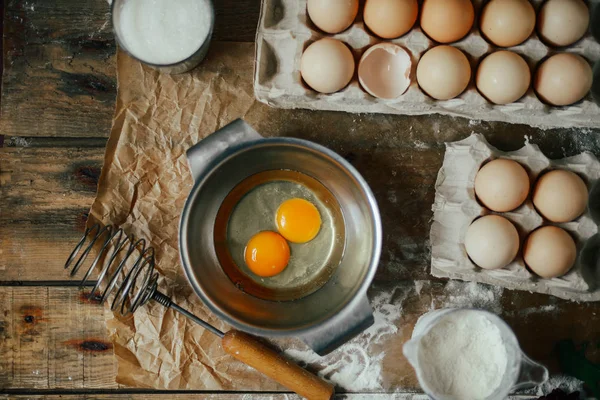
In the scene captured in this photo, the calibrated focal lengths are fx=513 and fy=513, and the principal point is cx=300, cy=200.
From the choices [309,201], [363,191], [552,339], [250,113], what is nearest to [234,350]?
[309,201]

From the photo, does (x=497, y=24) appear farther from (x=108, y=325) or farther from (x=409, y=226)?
(x=108, y=325)

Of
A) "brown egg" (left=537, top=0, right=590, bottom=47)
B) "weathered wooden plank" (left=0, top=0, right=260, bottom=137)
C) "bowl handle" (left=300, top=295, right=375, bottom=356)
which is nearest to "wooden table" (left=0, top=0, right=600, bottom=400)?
"weathered wooden plank" (left=0, top=0, right=260, bottom=137)

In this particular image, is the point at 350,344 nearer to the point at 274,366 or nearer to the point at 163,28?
the point at 274,366

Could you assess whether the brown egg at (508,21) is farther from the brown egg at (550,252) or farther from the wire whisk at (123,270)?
the wire whisk at (123,270)

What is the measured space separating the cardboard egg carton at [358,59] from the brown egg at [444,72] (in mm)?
33

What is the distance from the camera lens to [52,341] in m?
1.60

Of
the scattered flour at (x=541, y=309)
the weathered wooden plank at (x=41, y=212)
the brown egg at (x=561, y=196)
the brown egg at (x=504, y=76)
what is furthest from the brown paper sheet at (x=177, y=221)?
the brown egg at (x=504, y=76)

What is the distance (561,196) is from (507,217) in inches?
5.9

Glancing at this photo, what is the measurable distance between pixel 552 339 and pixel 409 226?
56cm

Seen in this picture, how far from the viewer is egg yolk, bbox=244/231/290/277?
5.01 ft

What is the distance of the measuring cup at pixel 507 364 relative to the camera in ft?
4.63

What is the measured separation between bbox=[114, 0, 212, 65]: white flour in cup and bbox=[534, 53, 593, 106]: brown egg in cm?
95

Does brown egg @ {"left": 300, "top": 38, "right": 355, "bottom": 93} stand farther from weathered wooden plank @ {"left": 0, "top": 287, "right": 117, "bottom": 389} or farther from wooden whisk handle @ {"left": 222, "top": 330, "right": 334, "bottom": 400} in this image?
weathered wooden plank @ {"left": 0, "top": 287, "right": 117, "bottom": 389}

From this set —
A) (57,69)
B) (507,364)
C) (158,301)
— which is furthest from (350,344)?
(57,69)
